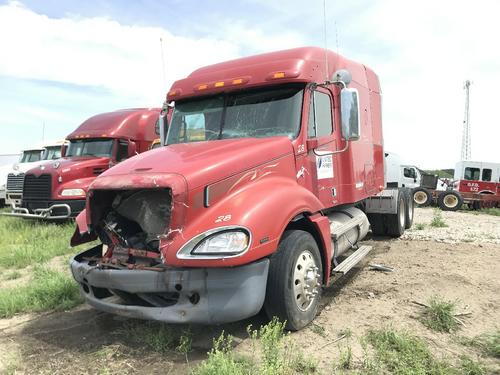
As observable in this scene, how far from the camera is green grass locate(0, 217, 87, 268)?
7375 mm

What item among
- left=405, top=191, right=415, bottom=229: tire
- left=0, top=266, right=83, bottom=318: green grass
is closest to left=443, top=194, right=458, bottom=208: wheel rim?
left=405, top=191, right=415, bottom=229: tire

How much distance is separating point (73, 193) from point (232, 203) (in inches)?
301

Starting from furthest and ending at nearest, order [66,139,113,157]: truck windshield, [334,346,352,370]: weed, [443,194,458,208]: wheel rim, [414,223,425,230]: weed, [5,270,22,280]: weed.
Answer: [443,194,458,208]: wheel rim
[66,139,113,157]: truck windshield
[414,223,425,230]: weed
[5,270,22,280]: weed
[334,346,352,370]: weed

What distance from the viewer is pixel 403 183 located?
2266cm

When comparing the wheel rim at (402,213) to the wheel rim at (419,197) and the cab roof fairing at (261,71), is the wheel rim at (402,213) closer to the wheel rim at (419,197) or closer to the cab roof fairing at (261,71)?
the cab roof fairing at (261,71)

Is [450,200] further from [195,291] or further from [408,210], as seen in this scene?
[195,291]

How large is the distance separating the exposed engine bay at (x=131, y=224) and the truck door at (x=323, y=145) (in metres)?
1.86

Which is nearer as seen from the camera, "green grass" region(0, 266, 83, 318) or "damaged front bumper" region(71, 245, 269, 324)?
"damaged front bumper" region(71, 245, 269, 324)

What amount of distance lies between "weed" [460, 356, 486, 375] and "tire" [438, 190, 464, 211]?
17.2 m

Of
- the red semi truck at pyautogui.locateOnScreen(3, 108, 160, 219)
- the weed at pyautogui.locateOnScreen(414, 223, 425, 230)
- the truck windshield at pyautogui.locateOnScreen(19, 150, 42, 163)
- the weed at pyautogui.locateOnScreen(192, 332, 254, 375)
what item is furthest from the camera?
the truck windshield at pyautogui.locateOnScreen(19, 150, 42, 163)

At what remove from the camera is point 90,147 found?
11.4 meters

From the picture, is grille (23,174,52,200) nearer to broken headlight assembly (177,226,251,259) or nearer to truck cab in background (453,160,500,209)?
broken headlight assembly (177,226,251,259)

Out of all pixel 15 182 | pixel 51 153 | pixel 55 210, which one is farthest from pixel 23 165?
pixel 55 210

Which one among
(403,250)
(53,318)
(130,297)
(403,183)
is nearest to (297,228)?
(130,297)
